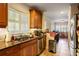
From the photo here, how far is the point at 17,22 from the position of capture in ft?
15.5

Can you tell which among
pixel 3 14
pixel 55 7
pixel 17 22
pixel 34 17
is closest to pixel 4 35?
pixel 3 14

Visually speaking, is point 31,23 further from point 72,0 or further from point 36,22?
point 72,0

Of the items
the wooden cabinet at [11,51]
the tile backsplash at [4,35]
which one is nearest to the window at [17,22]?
the tile backsplash at [4,35]

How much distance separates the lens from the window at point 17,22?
4.20 meters

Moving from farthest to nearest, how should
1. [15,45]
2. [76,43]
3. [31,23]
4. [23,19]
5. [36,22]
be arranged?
[36,22]
[31,23]
[23,19]
[76,43]
[15,45]

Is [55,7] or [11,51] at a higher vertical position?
[55,7]

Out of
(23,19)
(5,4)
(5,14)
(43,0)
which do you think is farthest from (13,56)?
(23,19)

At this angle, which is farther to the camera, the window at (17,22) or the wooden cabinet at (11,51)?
the window at (17,22)

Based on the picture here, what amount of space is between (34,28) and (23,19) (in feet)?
3.71

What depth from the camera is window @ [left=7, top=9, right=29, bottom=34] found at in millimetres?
4203

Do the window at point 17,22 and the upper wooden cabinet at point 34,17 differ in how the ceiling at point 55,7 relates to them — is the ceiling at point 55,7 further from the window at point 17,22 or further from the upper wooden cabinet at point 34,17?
the window at point 17,22

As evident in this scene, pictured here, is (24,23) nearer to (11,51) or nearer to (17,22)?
(17,22)

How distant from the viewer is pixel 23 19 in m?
5.05

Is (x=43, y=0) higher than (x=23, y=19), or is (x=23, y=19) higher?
(x=43, y=0)
